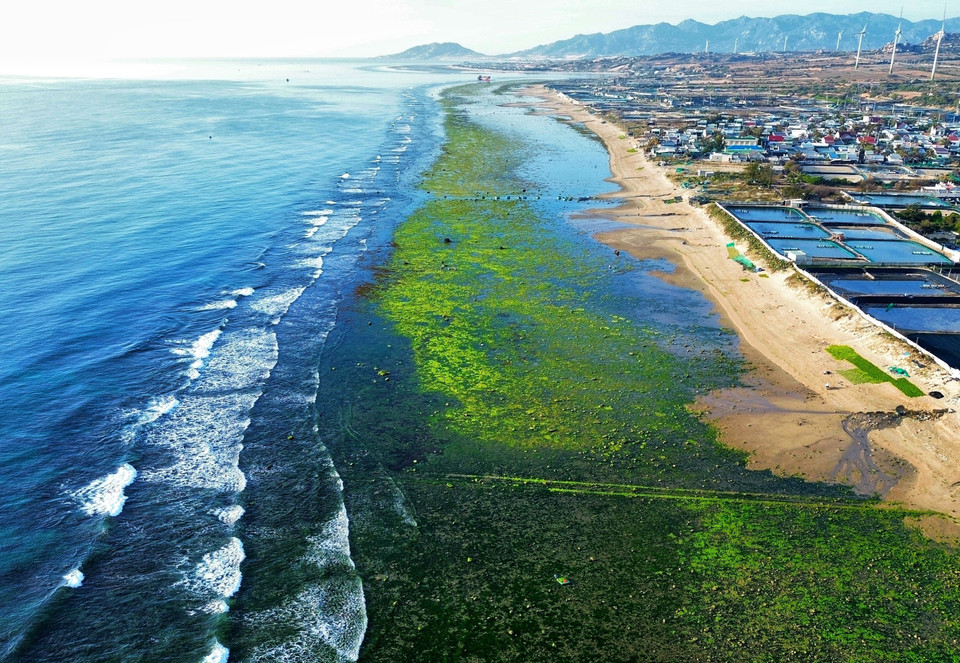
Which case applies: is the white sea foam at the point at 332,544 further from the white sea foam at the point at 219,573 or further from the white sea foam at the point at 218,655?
the white sea foam at the point at 218,655

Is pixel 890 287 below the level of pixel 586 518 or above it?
above

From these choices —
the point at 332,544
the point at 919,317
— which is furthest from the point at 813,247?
the point at 332,544

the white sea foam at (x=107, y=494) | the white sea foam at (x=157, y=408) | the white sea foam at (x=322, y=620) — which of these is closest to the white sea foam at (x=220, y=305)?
the white sea foam at (x=157, y=408)

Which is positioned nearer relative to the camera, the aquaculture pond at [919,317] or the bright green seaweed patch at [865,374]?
the bright green seaweed patch at [865,374]

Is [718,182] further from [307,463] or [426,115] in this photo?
[426,115]

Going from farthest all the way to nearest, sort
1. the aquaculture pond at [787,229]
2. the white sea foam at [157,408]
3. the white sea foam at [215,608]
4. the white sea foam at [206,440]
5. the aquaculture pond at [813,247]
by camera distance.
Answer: the aquaculture pond at [787,229] → the aquaculture pond at [813,247] → the white sea foam at [157,408] → the white sea foam at [206,440] → the white sea foam at [215,608]

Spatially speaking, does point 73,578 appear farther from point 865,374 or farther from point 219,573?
point 865,374

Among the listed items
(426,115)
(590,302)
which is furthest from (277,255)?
(426,115)
